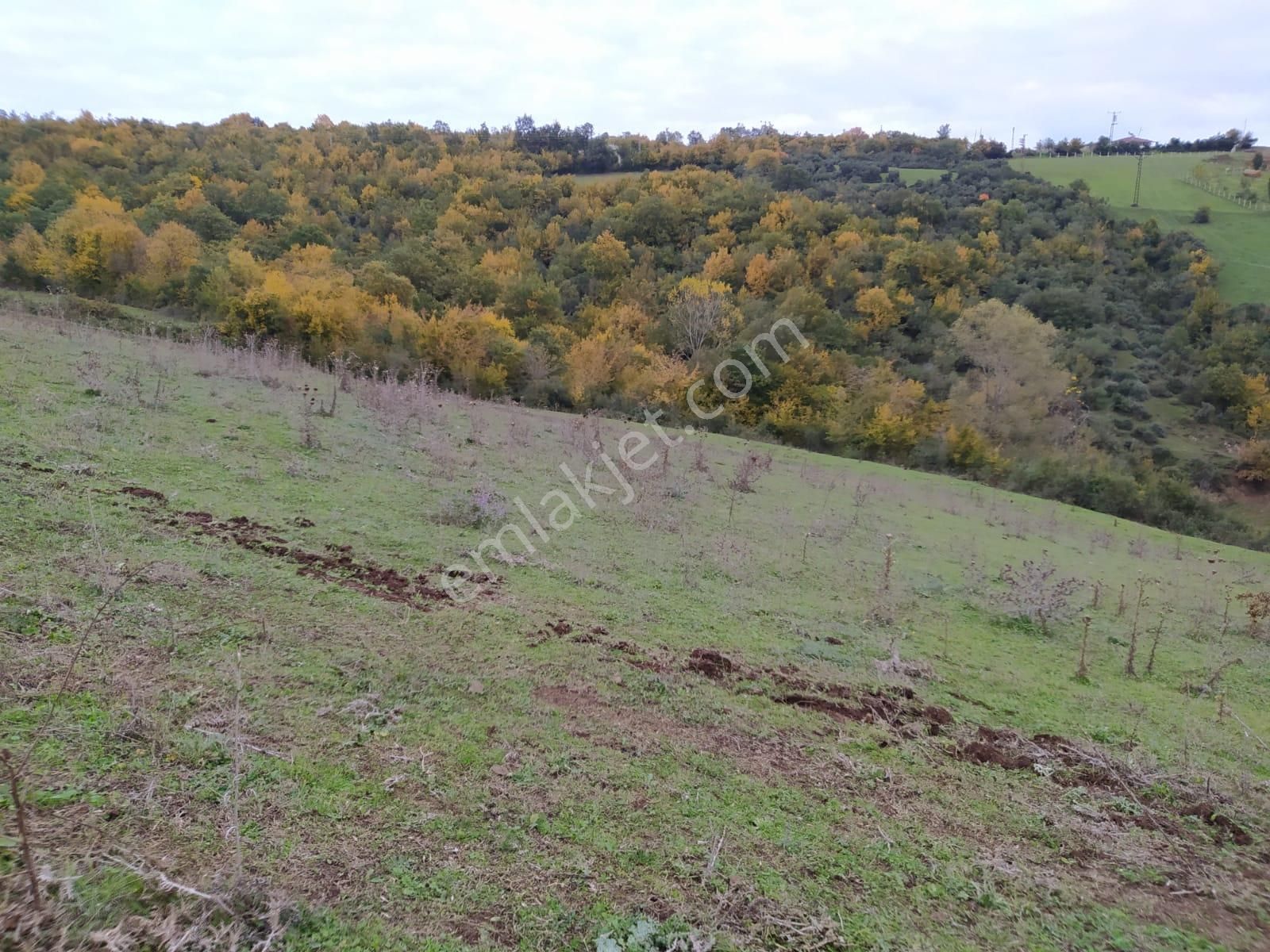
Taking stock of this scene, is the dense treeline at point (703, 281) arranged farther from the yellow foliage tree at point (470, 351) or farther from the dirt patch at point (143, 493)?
the dirt patch at point (143, 493)

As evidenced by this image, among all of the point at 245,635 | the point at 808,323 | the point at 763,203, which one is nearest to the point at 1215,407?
the point at 808,323

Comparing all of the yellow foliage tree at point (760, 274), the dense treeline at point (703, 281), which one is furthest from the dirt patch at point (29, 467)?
the yellow foliage tree at point (760, 274)

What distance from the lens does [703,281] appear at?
4291 centimetres

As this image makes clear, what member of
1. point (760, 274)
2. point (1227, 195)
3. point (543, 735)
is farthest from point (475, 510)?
point (1227, 195)

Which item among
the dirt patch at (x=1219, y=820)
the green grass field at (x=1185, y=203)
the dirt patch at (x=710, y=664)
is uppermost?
the green grass field at (x=1185, y=203)

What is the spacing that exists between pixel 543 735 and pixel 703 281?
138 feet

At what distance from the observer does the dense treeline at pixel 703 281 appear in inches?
1113

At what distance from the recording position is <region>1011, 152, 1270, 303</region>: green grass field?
4447 centimetres

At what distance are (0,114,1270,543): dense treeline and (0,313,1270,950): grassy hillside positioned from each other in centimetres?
2027

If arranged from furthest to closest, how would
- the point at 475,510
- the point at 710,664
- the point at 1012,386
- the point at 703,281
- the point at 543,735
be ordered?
the point at 703,281
the point at 1012,386
the point at 475,510
the point at 710,664
the point at 543,735

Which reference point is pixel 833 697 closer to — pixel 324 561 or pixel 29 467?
pixel 324 561

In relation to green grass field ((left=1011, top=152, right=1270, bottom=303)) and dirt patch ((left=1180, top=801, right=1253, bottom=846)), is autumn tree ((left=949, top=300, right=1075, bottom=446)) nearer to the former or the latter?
green grass field ((left=1011, top=152, right=1270, bottom=303))

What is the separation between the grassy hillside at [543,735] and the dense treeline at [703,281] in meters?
20.3

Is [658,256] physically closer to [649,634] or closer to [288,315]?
[288,315]
